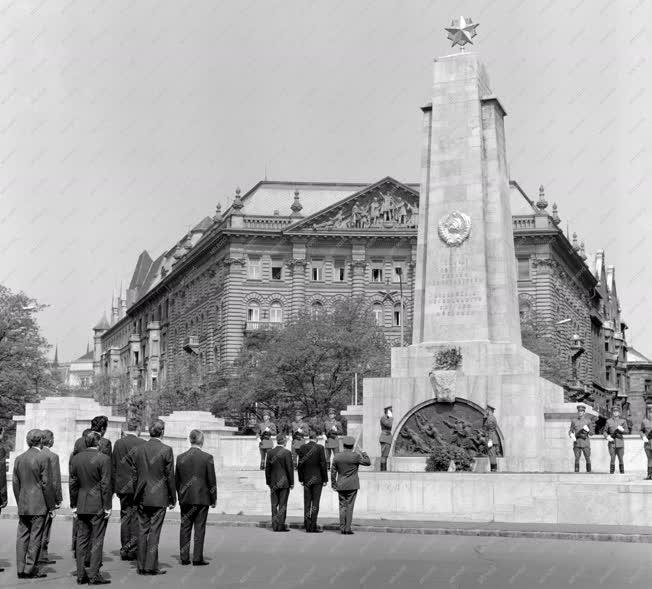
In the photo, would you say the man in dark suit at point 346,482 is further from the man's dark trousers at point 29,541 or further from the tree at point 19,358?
the tree at point 19,358

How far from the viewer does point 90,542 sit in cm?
1220

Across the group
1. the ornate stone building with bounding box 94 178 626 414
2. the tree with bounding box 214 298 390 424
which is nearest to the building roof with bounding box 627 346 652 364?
the ornate stone building with bounding box 94 178 626 414

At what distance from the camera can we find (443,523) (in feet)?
62.5

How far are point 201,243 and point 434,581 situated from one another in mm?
79530

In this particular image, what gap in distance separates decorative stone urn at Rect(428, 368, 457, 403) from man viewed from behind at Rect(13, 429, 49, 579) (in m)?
14.3


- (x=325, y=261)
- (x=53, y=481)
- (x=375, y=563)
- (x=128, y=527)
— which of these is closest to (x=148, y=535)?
(x=53, y=481)

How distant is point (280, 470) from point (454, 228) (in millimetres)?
11521

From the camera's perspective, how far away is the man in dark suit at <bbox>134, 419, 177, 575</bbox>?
12578mm

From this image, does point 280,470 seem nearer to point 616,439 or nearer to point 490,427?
point 490,427

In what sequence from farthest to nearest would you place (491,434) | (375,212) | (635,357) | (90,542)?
1. (635,357)
2. (375,212)
3. (491,434)
4. (90,542)

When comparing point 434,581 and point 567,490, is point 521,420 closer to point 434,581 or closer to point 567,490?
point 567,490

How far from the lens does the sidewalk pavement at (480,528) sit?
16.8 m

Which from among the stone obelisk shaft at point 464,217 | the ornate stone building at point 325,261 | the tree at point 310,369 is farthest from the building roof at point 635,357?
the stone obelisk shaft at point 464,217

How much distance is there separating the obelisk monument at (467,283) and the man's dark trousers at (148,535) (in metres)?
13.8
